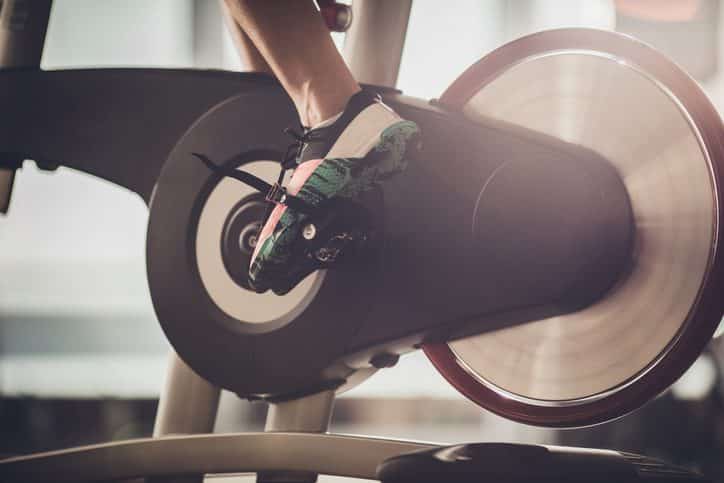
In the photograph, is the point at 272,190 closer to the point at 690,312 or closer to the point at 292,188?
the point at 292,188

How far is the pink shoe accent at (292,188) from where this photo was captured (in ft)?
2.95

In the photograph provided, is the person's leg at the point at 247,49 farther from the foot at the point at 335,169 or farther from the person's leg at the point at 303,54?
the foot at the point at 335,169

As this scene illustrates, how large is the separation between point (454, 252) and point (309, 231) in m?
0.19

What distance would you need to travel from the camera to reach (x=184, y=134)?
1044mm

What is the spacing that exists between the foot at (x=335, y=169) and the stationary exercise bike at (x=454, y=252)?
46mm

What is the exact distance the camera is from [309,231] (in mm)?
884

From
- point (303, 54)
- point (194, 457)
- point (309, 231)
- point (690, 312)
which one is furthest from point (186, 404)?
point (690, 312)

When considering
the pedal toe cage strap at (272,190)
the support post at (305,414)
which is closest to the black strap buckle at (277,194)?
the pedal toe cage strap at (272,190)

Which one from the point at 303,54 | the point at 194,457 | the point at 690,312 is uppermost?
the point at 303,54

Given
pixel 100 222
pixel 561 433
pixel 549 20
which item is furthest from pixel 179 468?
pixel 549 20

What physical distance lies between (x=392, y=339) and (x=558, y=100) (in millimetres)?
392

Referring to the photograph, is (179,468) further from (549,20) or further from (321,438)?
(549,20)

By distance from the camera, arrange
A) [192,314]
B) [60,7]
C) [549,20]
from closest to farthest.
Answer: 1. [192,314]
2. [549,20]
3. [60,7]

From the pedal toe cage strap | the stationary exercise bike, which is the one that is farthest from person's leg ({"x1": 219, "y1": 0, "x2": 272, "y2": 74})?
the pedal toe cage strap
